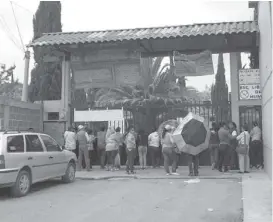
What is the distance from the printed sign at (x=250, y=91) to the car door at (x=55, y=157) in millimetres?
6790

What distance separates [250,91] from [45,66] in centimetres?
1117

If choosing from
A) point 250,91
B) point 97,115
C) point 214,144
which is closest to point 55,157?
point 97,115

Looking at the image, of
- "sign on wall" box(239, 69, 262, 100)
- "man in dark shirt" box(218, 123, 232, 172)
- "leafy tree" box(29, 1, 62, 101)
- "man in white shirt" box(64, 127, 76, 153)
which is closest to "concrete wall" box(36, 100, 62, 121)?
"man in white shirt" box(64, 127, 76, 153)

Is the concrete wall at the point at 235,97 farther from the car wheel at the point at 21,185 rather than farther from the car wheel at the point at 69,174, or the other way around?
the car wheel at the point at 21,185

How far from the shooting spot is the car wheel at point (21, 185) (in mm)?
8648

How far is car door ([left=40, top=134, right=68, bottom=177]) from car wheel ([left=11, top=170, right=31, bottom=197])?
1077 millimetres

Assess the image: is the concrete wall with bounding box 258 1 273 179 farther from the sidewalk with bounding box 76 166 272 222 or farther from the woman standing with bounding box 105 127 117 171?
the woman standing with bounding box 105 127 117 171

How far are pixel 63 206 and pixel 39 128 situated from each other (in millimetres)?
8214

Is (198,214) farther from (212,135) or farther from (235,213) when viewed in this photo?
(212,135)

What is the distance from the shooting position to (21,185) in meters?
8.84

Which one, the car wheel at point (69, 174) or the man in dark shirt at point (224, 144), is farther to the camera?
the man in dark shirt at point (224, 144)

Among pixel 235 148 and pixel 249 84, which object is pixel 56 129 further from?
pixel 249 84

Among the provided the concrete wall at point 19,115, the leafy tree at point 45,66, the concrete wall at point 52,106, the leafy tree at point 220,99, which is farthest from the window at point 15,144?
the leafy tree at point 45,66

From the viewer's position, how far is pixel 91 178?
472 inches
